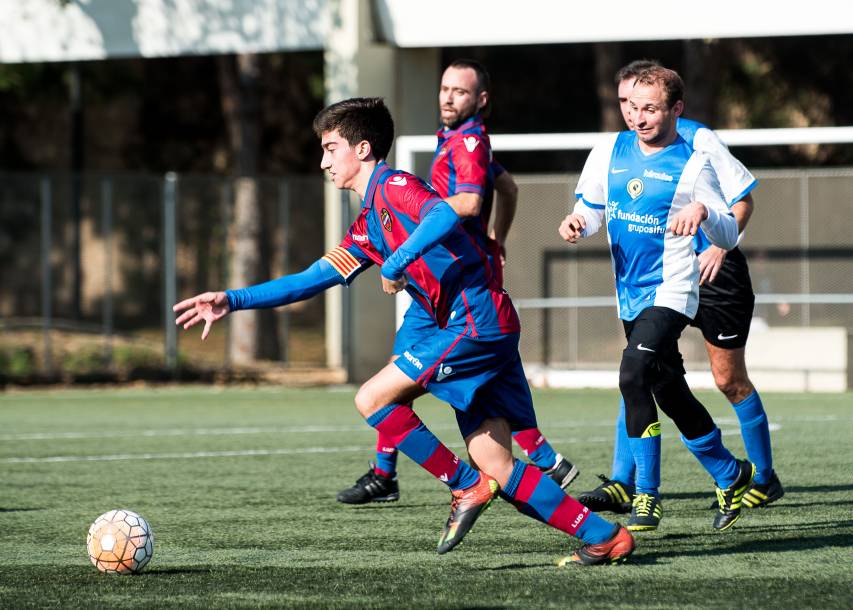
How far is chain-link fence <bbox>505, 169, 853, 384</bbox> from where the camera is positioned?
17266mm

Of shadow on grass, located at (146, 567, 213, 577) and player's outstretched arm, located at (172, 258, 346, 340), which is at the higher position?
player's outstretched arm, located at (172, 258, 346, 340)

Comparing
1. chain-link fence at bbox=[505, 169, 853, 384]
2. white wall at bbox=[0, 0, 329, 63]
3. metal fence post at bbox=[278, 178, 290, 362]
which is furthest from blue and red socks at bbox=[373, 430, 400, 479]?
metal fence post at bbox=[278, 178, 290, 362]

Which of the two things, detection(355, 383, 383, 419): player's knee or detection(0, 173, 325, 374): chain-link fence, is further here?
detection(0, 173, 325, 374): chain-link fence

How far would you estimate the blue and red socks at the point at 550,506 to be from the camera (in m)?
5.07

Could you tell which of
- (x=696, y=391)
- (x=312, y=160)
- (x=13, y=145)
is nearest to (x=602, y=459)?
(x=696, y=391)

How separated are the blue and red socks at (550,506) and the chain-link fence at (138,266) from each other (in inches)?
536

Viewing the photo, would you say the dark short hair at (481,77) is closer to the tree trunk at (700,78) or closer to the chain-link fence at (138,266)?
the chain-link fence at (138,266)

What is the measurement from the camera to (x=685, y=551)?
18.4 feet

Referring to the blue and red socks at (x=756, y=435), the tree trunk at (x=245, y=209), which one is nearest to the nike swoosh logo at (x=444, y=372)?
the blue and red socks at (x=756, y=435)

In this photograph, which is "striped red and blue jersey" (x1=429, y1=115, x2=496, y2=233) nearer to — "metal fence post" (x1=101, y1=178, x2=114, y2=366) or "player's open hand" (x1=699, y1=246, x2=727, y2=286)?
"player's open hand" (x1=699, y1=246, x2=727, y2=286)

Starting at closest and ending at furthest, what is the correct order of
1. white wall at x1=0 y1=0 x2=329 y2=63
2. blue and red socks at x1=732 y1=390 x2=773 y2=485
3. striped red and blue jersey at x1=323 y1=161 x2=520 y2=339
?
1. striped red and blue jersey at x1=323 y1=161 x2=520 y2=339
2. blue and red socks at x1=732 y1=390 x2=773 y2=485
3. white wall at x1=0 y1=0 x2=329 y2=63

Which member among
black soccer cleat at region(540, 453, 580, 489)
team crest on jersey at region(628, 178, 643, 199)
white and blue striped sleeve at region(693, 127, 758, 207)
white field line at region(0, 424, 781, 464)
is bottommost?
white field line at region(0, 424, 781, 464)

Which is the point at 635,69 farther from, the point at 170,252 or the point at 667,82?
the point at 170,252

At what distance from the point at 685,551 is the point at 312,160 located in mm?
Answer: 25217
